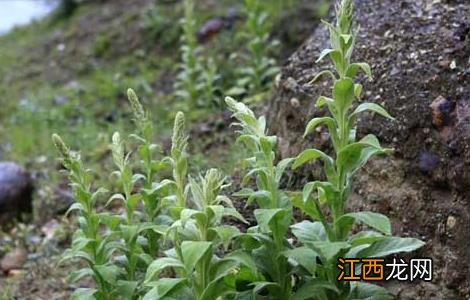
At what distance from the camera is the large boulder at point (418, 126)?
9.05ft

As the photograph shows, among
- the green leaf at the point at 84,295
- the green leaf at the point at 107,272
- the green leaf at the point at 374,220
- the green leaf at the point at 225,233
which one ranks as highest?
the green leaf at the point at 225,233

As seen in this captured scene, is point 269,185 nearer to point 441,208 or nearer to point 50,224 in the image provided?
point 441,208

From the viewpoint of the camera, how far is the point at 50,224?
4.59 metres

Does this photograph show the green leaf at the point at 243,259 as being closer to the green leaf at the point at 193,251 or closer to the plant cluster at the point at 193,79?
the green leaf at the point at 193,251

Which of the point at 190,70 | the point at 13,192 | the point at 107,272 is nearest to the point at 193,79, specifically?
the point at 190,70

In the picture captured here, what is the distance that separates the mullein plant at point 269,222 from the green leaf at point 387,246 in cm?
24

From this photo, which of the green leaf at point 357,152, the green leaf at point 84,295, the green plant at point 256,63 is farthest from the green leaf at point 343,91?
the green plant at point 256,63

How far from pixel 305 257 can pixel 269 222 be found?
146 mm

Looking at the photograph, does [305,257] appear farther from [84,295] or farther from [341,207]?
[84,295]

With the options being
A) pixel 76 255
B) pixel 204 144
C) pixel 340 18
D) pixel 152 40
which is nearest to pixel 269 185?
pixel 340 18

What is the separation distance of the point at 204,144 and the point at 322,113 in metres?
1.48

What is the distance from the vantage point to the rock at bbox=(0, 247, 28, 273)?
420 cm

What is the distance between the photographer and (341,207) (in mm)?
2414

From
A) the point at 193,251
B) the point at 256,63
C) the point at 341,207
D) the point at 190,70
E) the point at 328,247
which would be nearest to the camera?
the point at 193,251
